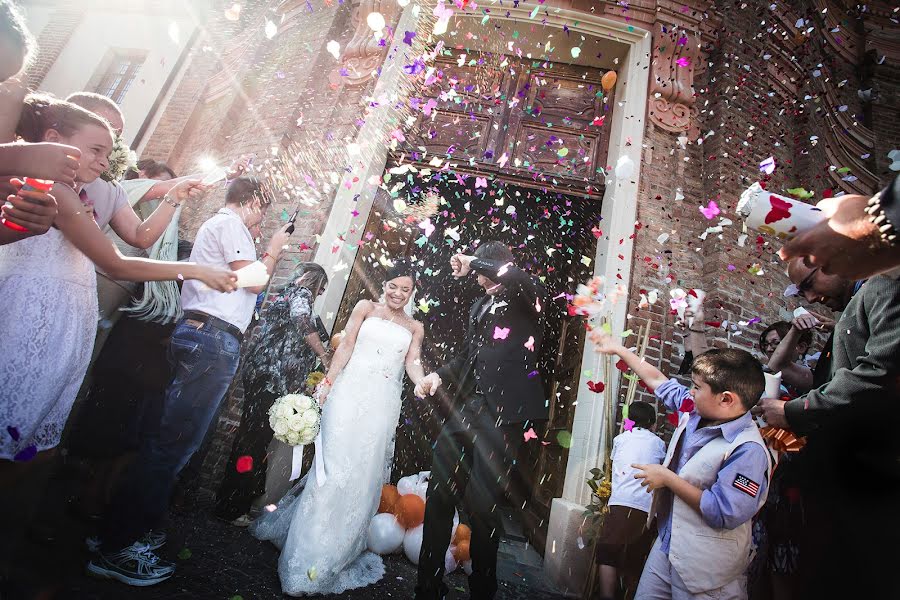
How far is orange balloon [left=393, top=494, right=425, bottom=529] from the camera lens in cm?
362

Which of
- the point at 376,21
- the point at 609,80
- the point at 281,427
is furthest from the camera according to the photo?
the point at 376,21

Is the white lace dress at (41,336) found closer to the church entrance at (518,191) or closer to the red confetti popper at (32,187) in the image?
the red confetti popper at (32,187)

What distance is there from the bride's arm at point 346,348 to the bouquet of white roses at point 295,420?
0.20 meters

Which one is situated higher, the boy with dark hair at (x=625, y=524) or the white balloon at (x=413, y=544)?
the boy with dark hair at (x=625, y=524)

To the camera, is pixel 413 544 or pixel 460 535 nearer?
pixel 413 544

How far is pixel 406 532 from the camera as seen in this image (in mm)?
3605

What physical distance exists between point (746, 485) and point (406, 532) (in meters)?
2.60

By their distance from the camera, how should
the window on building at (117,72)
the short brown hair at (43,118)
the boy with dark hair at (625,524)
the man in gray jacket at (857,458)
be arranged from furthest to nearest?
the window on building at (117,72) < the boy with dark hair at (625,524) < the short brown hair at (43,118) < the man in gray jacket at (857,458)

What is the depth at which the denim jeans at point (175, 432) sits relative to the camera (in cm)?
233

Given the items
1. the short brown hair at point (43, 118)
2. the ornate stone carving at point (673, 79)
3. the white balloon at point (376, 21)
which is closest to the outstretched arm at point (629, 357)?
the short brown hair at point (43, 118)

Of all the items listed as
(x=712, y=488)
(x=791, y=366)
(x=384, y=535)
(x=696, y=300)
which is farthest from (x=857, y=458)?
(x=384, y=535)

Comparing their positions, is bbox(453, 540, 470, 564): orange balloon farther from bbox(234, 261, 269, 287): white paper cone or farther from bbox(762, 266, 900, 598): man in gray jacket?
bbox(234, 261, 269, 287): white paper cone

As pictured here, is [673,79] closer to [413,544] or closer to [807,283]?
[807,283]

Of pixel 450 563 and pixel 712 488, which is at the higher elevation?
pixel 712 488
